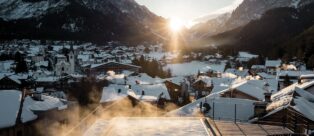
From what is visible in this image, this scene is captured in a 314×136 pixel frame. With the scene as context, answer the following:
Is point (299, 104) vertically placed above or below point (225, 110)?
above

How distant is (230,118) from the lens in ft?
81.4

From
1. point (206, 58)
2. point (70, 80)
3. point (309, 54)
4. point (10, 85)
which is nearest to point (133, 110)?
point (10, 85)

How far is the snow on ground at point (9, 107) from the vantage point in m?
23.6

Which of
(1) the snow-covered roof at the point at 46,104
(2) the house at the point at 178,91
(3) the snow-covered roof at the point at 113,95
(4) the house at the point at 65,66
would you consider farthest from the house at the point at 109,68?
(1) the snow-covered roof at the point at 46,104

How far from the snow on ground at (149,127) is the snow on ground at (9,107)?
11.7m

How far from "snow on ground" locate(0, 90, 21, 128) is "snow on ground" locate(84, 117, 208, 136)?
38.3ft

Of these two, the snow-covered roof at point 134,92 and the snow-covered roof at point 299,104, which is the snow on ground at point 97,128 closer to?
the snow-covered roof at point 299,104

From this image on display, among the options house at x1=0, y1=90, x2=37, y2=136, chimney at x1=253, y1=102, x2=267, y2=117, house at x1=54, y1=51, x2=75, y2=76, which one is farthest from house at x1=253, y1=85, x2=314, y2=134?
house at x1=54, y1=51, x2=75, y2=76

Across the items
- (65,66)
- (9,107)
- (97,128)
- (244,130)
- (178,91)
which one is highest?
(65,66)

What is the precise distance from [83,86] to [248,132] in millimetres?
46038

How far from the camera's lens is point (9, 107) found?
2502 centimetres

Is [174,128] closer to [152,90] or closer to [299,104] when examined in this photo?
[299,104]

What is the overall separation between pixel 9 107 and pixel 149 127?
1484 centimetres

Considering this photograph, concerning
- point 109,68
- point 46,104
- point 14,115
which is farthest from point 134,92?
point 109,68
